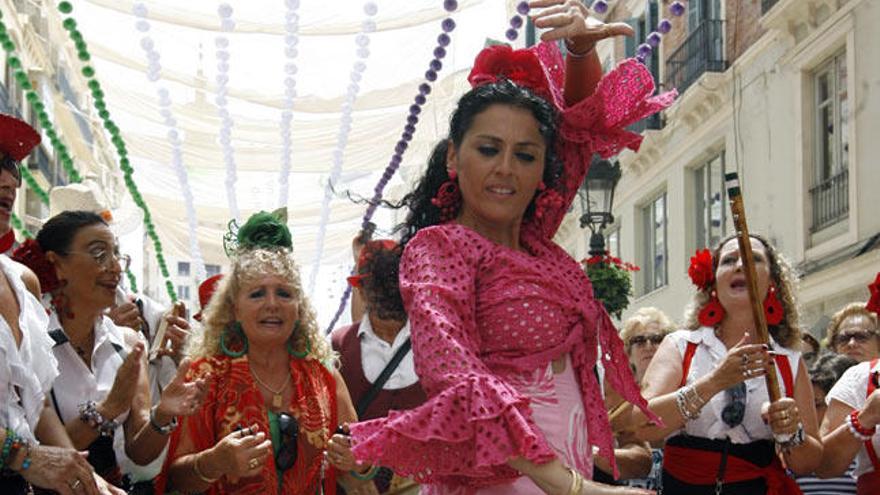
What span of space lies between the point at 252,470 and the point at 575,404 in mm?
1763

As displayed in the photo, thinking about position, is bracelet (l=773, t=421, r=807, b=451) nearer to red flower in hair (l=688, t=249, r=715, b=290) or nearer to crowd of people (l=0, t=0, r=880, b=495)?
crowd of people (l=0, t=0, r=880, b=495)

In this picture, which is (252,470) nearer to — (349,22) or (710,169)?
(349,22)

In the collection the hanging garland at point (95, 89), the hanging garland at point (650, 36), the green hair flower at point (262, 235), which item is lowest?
the green hair flower at point (262, 235)

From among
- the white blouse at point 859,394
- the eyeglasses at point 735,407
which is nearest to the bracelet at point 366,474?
the eyeglasses at point 735,407

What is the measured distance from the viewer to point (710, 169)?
21.1m

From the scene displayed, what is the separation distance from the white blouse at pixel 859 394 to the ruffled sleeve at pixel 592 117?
241 centimetres

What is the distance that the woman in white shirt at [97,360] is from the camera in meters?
4.77

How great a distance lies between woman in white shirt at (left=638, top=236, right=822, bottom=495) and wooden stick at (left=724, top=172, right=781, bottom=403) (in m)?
0.05

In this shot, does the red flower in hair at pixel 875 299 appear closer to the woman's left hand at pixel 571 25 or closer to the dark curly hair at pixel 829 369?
the dark curly hair at pixel 829 369

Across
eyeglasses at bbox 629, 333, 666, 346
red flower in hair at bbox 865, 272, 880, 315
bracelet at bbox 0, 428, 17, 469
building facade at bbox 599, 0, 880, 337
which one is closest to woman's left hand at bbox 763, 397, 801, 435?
red flower in hair at bbox 865, 272, 880, 315

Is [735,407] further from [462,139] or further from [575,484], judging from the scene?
[575,484]

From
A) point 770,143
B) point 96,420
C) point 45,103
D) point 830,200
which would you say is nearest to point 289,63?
point 96,420

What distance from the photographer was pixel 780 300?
539 cm

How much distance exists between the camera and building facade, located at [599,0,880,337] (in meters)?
15.2
